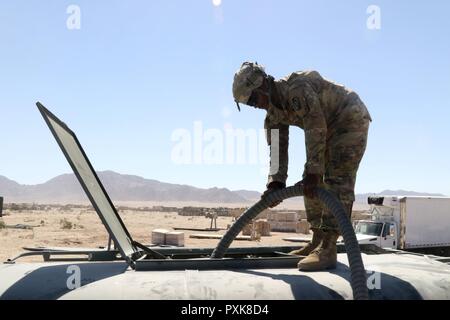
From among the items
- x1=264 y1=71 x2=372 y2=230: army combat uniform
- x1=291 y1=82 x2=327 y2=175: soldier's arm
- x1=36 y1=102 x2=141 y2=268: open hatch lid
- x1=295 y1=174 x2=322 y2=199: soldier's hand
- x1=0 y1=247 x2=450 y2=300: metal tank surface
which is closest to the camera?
x1=0 y1=247 x2=450 y2=300: metal tank surface

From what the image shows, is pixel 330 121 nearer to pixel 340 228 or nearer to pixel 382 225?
pixel 340 228

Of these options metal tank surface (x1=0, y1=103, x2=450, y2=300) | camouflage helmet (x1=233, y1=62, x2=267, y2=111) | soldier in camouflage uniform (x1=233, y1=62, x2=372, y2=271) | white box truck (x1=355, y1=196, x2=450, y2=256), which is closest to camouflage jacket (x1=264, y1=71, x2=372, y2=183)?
soldier in camouflage uniform (x1=233, y1=62, x2=372, y2=271)

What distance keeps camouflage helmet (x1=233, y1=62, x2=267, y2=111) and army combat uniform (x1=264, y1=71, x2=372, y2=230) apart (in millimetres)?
270

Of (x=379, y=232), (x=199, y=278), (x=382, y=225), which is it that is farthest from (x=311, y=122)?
(x=382, y=225)

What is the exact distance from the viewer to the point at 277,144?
5.19 m

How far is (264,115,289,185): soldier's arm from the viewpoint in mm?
5051

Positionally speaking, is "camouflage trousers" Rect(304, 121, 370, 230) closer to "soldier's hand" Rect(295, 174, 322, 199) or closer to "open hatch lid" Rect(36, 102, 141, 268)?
"soldier's hand" Rect(295, 174, 322, 199)

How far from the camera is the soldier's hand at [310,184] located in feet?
13.1

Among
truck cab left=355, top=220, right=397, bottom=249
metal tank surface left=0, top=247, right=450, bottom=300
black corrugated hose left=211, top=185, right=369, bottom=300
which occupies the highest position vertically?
black corrugated hose left=211, top=185, right=369, bottom=300

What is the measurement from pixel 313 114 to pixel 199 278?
5.92 ft

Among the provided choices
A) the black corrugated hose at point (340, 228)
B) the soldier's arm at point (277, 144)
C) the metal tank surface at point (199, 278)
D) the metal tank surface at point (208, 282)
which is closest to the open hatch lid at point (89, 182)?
→ the metal tank surface at point (199, 278)

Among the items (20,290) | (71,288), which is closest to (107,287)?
(71,288)

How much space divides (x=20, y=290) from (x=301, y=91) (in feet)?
9.04
